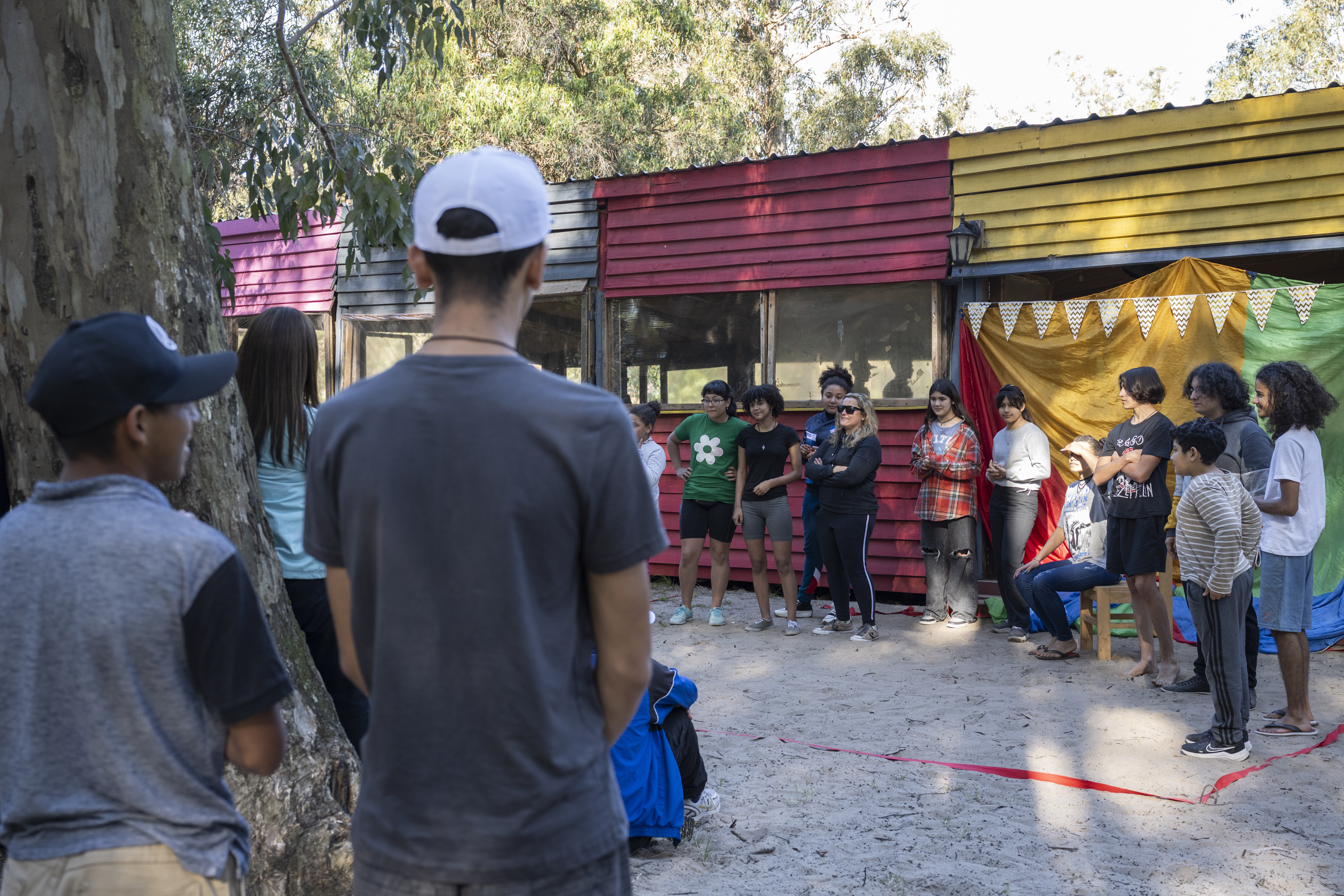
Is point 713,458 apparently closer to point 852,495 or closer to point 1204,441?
point 852,495

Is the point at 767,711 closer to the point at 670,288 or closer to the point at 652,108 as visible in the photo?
the point at 670,288

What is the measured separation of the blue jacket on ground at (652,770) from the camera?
370cm

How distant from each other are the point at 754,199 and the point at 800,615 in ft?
12.8

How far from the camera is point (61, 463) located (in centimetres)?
279

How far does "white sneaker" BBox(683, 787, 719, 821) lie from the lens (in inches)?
169

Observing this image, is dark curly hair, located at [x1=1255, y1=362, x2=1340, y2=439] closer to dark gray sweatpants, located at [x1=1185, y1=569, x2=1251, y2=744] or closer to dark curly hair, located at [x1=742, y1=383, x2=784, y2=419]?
dark gray sweatpants, located at [x1=1185, y1=569, x2=1251, y2=744]

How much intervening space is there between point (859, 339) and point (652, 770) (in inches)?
245

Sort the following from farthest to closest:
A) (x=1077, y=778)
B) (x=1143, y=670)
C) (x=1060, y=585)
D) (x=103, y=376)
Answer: (x=1060, y=585) → (x=1143, y=670) → (x=1077, y=778) → (x=103, y=376)

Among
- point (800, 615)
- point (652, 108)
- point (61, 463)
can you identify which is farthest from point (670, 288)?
point (652, 108)

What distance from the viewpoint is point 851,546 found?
7.69m

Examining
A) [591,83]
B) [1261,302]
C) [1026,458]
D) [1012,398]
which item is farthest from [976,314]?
[591,83]

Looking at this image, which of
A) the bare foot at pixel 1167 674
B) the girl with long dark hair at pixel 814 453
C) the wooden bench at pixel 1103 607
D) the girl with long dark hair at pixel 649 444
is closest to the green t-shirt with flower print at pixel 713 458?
the girl with long dark hair at pixel 649 444

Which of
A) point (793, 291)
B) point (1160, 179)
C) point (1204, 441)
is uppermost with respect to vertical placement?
point (1160, 179)

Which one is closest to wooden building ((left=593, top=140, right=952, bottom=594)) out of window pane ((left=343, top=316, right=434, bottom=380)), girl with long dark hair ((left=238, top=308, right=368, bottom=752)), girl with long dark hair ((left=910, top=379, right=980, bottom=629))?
girl with long dark hair ((left=910, top=379, right=980, bottom=629))
